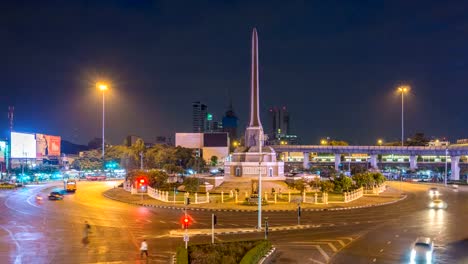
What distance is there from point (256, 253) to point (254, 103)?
5482 cm

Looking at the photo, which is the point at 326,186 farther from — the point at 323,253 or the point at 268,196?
the point at 323,253

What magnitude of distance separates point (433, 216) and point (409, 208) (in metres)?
7.43

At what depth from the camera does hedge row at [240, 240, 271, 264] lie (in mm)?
22861

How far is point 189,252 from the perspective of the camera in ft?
81.4

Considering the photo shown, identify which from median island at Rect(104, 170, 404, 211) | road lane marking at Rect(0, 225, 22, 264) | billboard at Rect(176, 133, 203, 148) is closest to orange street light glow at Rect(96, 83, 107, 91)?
median island at Rect(104, 170, 404, 211)

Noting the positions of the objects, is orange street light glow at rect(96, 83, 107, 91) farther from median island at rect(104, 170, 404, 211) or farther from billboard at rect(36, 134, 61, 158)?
billboard at rect(36, 134, 61, 158)

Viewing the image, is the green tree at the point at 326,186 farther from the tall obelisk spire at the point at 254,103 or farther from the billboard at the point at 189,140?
the billboard at the point at 189,140

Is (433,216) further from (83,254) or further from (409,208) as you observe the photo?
(83,254)

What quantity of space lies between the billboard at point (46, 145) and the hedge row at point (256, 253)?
3871 inches

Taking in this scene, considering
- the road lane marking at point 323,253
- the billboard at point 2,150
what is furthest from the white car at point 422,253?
the billboard at point 2,150

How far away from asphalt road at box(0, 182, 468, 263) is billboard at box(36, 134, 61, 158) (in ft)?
209

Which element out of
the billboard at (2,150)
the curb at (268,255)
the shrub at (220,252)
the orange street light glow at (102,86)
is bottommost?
the curb at (268,255)

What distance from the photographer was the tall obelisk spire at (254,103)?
7681cm

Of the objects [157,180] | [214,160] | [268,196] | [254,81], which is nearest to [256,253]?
[268,196]
